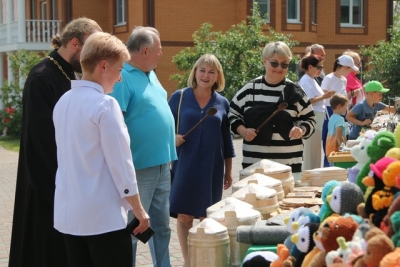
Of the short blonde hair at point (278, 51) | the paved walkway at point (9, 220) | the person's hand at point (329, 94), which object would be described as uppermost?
the short blonde hair at point (278, 51)

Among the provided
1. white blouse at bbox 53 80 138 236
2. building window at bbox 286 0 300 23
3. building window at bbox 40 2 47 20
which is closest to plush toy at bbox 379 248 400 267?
white blouse at bbox 53 80 138 236

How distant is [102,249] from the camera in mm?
3506

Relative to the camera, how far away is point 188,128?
18.7ft

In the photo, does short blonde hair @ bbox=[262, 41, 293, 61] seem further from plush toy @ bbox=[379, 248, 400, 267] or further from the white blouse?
plush toy @ bbox=[379, 248, 400, 267]

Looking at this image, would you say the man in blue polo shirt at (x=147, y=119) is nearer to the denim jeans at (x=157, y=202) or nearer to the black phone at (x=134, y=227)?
the denim jeans at (x=157, y=202)

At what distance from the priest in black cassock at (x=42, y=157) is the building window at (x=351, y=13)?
1116 inches

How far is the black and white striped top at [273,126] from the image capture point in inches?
217

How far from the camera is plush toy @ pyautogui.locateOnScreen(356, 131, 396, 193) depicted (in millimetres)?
2684

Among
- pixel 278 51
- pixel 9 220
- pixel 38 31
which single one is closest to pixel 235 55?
pixel 9 220

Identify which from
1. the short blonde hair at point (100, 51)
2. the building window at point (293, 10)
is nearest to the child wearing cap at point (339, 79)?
the short blonde hair at point (100, 51)

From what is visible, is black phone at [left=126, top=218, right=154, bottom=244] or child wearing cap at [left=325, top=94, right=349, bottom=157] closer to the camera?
black phone at [left=126, top=218, right=154, bottom=244]

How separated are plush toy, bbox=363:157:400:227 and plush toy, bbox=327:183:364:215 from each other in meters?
0.10

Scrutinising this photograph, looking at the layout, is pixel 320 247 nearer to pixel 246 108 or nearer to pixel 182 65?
pixel 246 108

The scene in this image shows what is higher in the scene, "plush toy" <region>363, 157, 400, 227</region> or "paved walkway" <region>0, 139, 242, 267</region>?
"plush toy" <region>363, 157, 400, 227</region>
